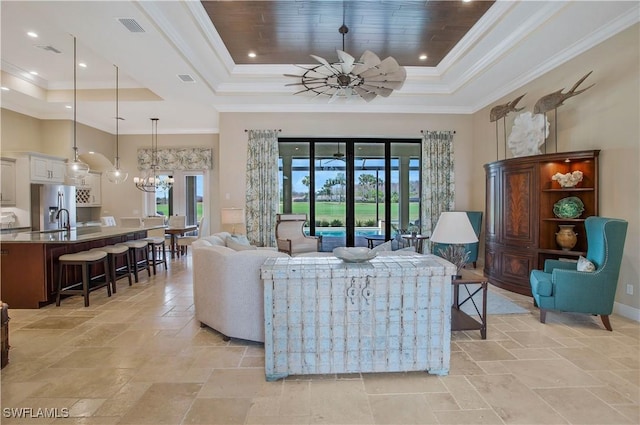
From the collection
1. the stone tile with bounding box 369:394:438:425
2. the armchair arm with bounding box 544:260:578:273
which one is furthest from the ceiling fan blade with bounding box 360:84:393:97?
the stone tile with bounding box 369:394:438:425

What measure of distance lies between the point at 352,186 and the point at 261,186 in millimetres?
2055

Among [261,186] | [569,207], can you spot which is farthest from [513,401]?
[261,186]

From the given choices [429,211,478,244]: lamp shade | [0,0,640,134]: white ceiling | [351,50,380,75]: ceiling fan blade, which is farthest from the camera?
[0,0,640,134]: white ceiling

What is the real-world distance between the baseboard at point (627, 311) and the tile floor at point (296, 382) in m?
0.10

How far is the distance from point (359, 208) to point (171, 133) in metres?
5.80

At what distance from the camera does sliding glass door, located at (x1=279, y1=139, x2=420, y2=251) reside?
24.0ft

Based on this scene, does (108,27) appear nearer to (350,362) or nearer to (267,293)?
(267,293)

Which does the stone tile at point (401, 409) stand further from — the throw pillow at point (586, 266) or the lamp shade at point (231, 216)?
the lamp shade at point (231, 216)

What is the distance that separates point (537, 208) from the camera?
4414 millimetres

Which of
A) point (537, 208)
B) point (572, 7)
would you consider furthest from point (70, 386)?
point (572, 7)

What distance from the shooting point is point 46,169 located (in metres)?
6.66

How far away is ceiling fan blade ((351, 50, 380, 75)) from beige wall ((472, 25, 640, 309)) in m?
2.88

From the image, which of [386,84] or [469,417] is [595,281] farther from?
[386,84]

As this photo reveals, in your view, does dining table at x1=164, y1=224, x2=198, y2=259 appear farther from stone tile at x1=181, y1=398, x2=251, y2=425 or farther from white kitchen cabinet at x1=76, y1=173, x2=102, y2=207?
stone tile at x1=181, y1=398, x2=251, y2=425
